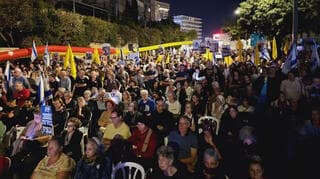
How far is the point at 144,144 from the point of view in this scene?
7.20 metres

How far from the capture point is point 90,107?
10.2m

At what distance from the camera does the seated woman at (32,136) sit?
7.70 metres

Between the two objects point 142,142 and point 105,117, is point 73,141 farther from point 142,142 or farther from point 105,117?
point 105,117

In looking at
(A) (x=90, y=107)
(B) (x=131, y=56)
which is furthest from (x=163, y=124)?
(B) (x=131, y=56)

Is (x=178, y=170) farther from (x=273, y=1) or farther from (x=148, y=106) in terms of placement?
(x=273, y=1)

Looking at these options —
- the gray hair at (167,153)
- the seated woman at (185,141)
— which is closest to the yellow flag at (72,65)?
the seated woman at (185,141)

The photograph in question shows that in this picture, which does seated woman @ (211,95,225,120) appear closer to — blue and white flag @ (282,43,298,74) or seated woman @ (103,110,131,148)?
seated woman @ (103,110,131,148)

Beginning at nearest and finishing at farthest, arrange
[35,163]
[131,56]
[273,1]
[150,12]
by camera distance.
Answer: [35,163] < [131,56] < [273,1] < [150,12]

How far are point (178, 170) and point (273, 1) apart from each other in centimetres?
3350

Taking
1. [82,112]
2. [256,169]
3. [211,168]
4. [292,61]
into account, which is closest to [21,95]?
[82,112]

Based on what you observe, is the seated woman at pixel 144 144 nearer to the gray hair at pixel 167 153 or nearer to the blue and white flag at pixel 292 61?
the gray hair at pixel 167 153

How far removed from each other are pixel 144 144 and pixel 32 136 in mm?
2270

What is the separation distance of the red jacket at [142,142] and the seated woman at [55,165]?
1.47 m

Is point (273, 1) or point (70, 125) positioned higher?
point (273, 1)
